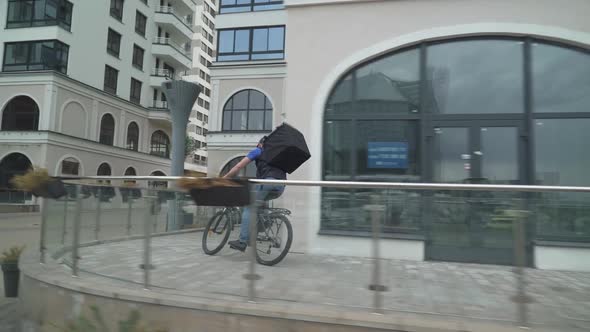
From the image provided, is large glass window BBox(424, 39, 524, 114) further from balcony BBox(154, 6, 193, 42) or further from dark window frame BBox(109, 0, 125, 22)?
balcony BBox(154, 6, 193, 42)

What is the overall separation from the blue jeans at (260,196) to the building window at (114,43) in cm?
3239

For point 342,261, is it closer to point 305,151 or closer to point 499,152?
point 305,151

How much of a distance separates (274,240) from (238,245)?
423 millimetres

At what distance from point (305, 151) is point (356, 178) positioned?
2.01 meters

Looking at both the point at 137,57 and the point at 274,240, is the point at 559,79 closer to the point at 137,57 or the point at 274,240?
the point at 274,240

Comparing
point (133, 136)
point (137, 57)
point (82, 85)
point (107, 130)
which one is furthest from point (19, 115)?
point (137, 57)

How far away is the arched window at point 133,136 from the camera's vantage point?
34453 mm

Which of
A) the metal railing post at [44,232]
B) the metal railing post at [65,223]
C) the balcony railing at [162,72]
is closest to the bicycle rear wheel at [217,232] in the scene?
the metal railing post at [65,223]

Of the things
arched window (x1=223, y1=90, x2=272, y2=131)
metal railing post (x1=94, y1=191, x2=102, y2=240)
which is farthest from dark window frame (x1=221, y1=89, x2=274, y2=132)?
metal railing post (x1=94, y1=191, x2=102, y2=240)

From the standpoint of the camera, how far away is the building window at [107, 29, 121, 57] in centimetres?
3209

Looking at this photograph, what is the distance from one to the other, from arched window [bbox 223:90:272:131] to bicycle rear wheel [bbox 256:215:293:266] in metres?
21.4

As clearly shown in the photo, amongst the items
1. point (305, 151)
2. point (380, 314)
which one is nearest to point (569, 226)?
point (380, 314)

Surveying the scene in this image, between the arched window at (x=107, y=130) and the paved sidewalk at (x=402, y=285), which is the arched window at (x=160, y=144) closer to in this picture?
the arched window at (x=107, y=130)

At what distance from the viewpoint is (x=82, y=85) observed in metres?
28.7
